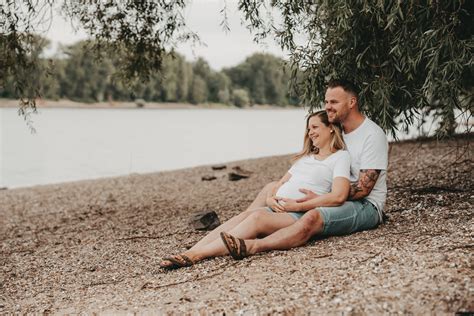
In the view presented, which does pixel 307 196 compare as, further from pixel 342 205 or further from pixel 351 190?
pixel 351 190

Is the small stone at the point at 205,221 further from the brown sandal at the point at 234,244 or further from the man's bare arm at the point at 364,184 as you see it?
the man's bare arm at the point at 364,184

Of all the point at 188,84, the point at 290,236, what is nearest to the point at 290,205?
the point at 290,236

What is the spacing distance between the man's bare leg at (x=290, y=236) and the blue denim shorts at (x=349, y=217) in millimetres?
98

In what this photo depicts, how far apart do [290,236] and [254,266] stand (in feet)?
1.59

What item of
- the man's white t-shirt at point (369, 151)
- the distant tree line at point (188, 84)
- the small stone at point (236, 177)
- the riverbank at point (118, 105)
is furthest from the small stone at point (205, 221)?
the riverbank at point (118, 105)

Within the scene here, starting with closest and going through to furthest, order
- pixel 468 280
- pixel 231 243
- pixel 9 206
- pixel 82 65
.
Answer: pixel 468 280 → pixel 231 243 → pixel 9 206 → pixel 82 65

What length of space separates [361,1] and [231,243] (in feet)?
9.03

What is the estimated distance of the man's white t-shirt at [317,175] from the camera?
5.11 meters

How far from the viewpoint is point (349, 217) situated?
5250 millimetres

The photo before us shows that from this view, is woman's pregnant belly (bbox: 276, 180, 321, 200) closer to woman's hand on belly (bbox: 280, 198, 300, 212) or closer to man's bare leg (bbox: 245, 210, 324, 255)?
woman's hand on belly (bbox: 280, 198, 300, 212)

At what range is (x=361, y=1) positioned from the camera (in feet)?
18.2

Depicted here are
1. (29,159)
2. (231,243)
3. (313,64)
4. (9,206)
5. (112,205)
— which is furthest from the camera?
(29,159)

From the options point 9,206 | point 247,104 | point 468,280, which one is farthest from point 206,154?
point 247,104

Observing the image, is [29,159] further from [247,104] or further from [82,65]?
[247,104]
